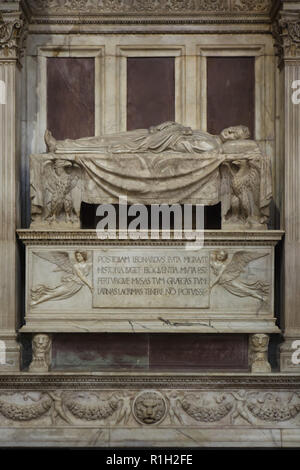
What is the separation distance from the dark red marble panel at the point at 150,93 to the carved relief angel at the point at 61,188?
1.03 meters

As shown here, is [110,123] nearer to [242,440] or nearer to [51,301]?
[51,301]

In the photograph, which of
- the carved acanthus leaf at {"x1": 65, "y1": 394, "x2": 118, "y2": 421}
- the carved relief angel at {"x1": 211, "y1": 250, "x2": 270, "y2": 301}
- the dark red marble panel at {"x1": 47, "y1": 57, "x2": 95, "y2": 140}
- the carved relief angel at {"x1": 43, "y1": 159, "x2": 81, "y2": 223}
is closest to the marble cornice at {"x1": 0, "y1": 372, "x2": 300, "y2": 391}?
A: the carved acanthus leaf at {"x1": 65, "y1": 394, "x2": 118, "y2": 421}

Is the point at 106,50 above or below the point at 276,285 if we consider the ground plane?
above

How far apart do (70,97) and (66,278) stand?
2.20 metres

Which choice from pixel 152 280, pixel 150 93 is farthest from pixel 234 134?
pixel 152 280

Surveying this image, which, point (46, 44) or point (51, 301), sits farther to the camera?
point (46, 44)

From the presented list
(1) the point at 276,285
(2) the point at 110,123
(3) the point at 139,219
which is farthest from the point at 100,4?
(1) the point at 276,285

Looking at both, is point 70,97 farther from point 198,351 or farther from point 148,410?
point 148,410

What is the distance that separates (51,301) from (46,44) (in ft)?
9.95

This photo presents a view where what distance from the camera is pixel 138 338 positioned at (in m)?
9.16

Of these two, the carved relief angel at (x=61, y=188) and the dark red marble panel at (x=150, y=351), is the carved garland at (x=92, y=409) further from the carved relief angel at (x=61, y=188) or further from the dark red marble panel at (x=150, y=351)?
the carved relief angel at (x=61, y=188)

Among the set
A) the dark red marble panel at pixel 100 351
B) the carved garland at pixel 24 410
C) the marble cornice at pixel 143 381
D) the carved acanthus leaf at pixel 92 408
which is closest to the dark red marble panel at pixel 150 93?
the dark red marble panel at pixel 100 351
